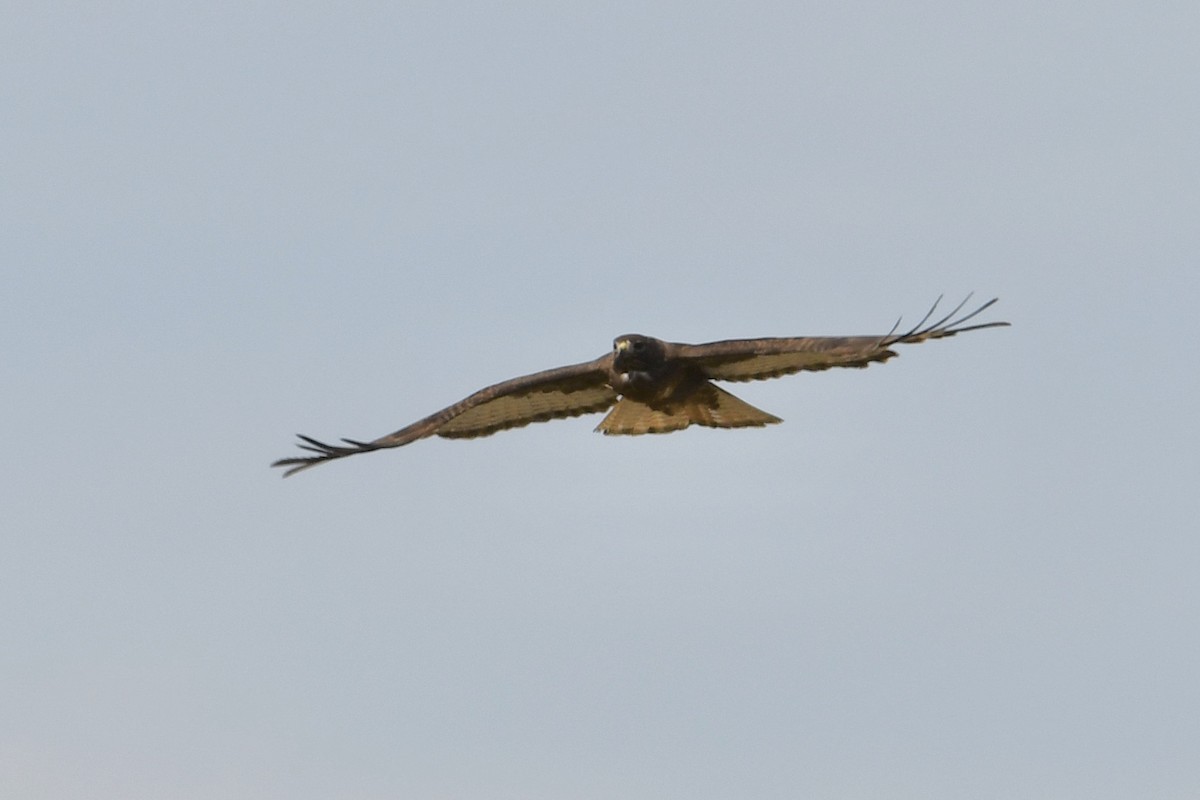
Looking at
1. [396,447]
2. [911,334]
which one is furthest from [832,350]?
[396,447]

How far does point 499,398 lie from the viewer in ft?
86.4

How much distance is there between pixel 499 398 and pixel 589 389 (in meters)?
1.05

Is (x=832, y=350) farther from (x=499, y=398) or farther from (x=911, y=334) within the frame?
(x=499, y=398)

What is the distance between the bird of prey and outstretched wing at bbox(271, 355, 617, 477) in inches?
0.5

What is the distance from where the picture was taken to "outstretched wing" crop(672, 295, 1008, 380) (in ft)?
74.4

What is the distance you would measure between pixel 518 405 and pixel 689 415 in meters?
2.33

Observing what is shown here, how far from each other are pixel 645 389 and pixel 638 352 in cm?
50

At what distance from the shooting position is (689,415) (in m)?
25.3

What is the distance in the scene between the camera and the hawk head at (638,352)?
2473 cm

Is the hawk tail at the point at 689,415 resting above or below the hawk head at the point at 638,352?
below

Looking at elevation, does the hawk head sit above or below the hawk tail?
above

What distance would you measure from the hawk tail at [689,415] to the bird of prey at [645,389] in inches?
0.4

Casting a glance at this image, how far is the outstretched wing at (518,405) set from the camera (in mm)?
25969

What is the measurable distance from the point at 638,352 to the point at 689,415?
1.08 meters
